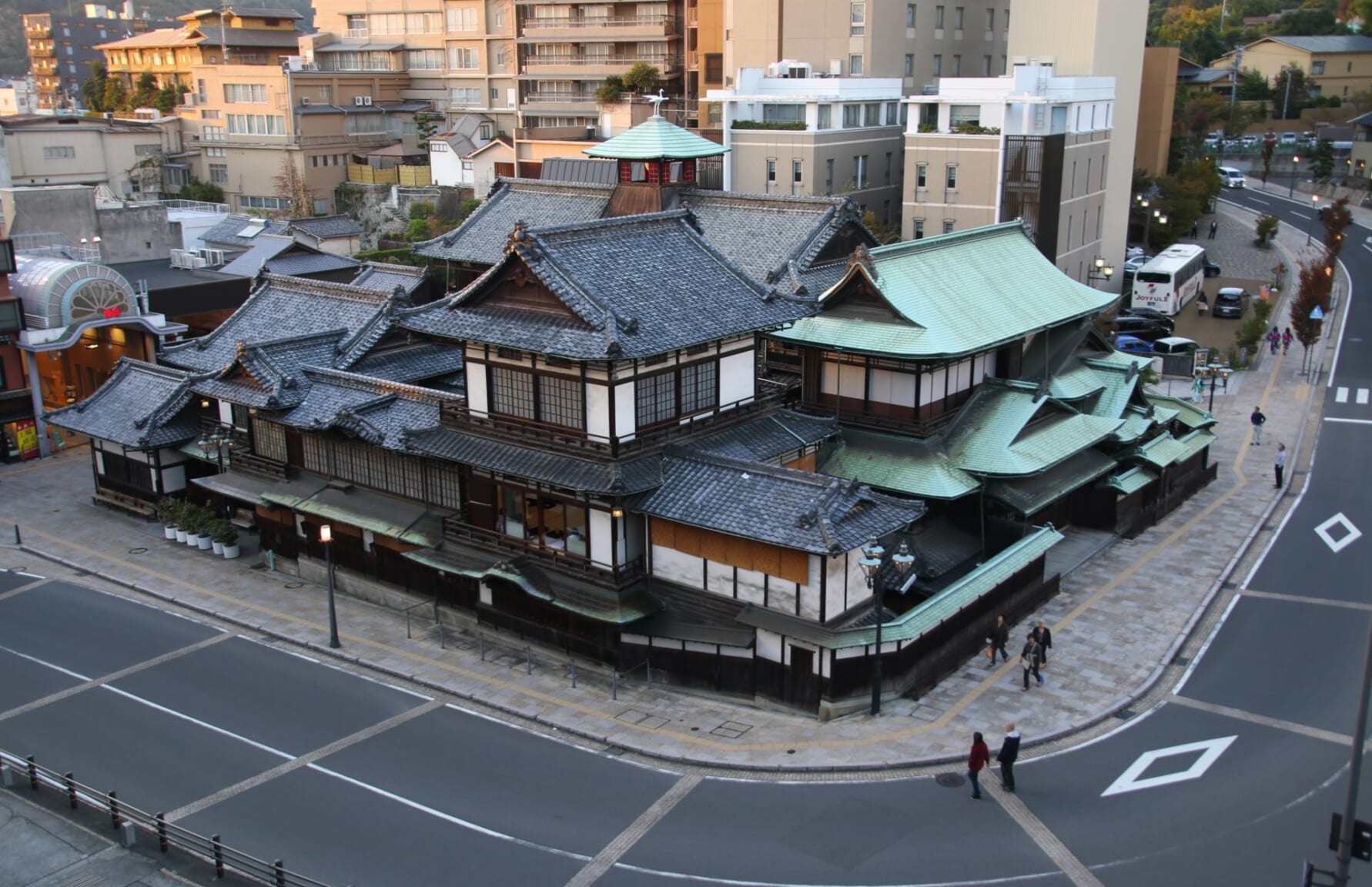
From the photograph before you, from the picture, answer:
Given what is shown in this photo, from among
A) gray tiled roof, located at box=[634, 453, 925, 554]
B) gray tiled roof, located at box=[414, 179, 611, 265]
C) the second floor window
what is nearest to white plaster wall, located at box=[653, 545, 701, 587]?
gray tiled roof, located at box=[634, 453, 925, 554]

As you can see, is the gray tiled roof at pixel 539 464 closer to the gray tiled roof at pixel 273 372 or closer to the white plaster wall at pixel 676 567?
the white plaster wall at pixel 676 567

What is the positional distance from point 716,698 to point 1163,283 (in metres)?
57.8

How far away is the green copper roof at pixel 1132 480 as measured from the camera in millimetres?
45062

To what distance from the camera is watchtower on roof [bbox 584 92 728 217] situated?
53594 millimetres

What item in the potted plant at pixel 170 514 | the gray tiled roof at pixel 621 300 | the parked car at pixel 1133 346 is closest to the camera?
the gray tiled roof at pixel 621 300

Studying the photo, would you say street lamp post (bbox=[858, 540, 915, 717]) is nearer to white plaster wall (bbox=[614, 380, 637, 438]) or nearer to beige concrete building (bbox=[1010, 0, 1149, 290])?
white plaster wall (bbox=[614, 380, 637, 438])

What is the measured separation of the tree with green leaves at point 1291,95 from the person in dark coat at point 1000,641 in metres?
137

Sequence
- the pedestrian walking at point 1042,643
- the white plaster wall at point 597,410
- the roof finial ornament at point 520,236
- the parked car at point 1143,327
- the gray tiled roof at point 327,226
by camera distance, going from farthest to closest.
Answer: the gray tiled roof at point 327,226 → the parked car at point 1143,327 → the pedestrian walking at point 1042,643 → the white plaster wall at point 597,410 → the roof finial ornament at point 520,236

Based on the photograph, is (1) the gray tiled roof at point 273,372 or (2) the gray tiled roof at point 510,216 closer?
(1) the gray tiled roof at point 273,372

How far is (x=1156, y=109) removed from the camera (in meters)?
108

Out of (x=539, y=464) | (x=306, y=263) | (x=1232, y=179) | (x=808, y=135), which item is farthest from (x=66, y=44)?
(x=539, y=464)

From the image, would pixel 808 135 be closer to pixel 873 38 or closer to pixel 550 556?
pixel 873 38

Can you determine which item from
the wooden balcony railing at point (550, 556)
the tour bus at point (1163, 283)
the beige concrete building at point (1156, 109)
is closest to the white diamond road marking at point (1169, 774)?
the wooden balcony railing at point (550, 556)

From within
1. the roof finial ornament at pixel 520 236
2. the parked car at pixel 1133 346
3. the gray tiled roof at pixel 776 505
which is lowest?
the parked car at pixel 1133 346
